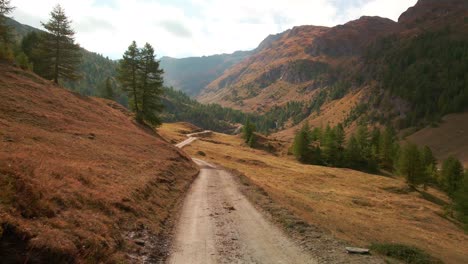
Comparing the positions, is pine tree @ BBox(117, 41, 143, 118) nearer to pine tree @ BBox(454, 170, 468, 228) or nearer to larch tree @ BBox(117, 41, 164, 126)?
larch tree @ BBox(117, 41, 164, 126)

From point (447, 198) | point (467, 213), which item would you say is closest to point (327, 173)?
point (467, 213)

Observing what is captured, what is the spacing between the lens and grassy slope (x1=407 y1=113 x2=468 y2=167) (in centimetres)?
15650

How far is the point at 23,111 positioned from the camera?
30.5 meters

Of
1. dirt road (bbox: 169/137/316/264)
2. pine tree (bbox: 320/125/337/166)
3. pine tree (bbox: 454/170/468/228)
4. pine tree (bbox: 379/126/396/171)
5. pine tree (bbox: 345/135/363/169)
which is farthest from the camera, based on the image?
pine tree (bbox: 379/126/396/171)

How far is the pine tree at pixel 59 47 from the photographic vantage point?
54469mm

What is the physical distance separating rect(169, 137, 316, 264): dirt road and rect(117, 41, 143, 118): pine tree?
44231mm

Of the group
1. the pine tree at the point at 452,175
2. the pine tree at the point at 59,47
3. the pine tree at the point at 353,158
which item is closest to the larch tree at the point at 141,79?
the pine tree at the point at 59,47

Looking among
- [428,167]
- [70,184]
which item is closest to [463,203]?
[428,167]

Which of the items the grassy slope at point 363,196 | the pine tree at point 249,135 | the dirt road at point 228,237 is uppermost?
the pine tree at point 249,135

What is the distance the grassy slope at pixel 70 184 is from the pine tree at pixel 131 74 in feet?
72.6

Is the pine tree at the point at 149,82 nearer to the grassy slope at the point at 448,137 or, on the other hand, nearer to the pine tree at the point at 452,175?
the pine tree at the point at 452,175

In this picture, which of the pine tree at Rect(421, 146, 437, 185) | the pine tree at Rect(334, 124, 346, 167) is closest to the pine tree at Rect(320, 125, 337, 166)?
the pine tree at Rect(334, 124, 346, 167)

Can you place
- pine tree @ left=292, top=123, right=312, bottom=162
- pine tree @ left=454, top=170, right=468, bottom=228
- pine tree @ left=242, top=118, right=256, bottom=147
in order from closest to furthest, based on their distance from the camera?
pine tree @ left=454, top=170, right=468, bottom=228 < pine tree @ left=292, top=123, right=312, bottom=162 < pine tree @ left=242, top=118, right=256, bottom=147

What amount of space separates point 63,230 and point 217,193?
59.9 ft
